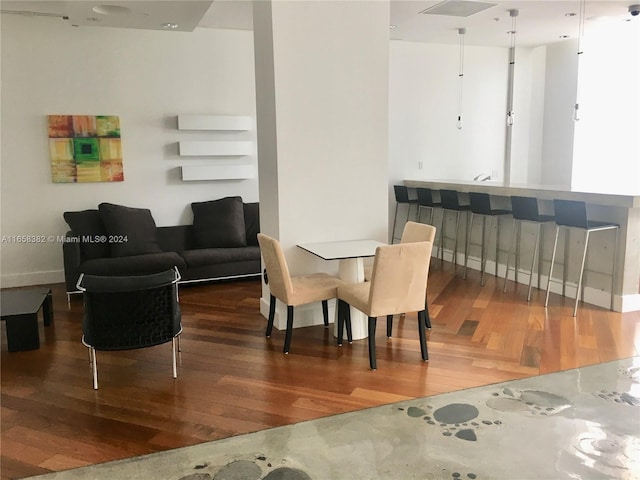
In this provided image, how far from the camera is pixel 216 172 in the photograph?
665cm

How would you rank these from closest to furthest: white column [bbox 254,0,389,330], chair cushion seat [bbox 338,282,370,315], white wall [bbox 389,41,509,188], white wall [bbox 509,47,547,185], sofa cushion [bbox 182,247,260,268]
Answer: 1. chair cushion seat [bbox 338,282,370,315]
2. white column [bbox 254,0,389,330]
3. sofa cushion [bbox 182,247,260,268]
4. white wall [bbox 389,41,509,188]
5. white wall [bbox 509,47,547,185]

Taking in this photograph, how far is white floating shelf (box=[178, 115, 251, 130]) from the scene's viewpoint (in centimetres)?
642

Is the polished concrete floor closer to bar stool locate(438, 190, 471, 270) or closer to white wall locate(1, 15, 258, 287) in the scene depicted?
bar stool locate(438, 190, 471, 270)

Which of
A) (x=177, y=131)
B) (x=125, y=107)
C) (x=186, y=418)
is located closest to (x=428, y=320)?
(x=186, y=418)

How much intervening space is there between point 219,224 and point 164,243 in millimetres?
678

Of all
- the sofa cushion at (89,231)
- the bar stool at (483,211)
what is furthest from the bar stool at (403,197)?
the sofa cushion at (89,231)

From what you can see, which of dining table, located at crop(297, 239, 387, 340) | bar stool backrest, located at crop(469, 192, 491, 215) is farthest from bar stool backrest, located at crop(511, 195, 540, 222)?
dining table, located at crop(297, 239, 387, 340)

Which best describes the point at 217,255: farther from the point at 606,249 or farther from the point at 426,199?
the point at 606,249

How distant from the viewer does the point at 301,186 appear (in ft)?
14.7

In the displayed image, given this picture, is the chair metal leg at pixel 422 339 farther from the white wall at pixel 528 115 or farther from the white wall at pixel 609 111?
the white wall at pixel 528 115

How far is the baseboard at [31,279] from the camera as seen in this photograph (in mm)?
6078

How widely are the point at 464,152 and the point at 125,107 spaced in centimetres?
479

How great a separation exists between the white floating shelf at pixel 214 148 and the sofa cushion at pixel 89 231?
1.28m

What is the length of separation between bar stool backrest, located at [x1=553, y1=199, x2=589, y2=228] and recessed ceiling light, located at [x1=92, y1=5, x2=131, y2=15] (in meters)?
4.53
